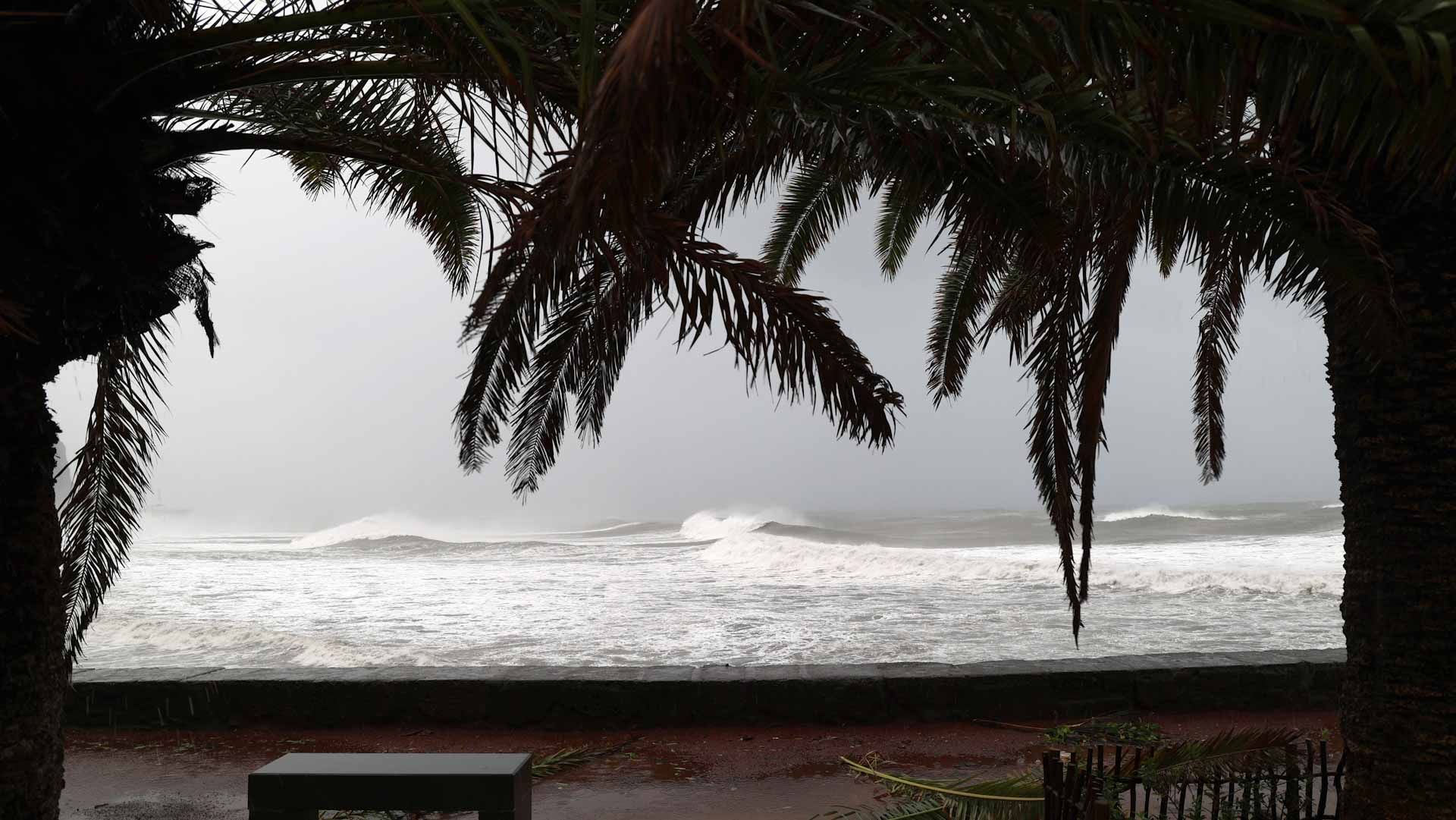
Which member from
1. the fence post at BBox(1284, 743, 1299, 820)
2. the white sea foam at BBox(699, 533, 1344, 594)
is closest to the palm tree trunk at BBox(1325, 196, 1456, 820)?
the fence post at BBox(1284, 743, 1299, 820)

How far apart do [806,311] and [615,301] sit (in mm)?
1114

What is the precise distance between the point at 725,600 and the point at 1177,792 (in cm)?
1412

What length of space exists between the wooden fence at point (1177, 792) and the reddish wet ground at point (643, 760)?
42.1 inches

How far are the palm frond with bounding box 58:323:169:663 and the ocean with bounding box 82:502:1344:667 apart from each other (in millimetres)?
4569

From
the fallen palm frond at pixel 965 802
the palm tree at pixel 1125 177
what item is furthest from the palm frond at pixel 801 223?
the fallen palm frond at pixel 965 802

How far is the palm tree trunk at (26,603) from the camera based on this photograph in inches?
142

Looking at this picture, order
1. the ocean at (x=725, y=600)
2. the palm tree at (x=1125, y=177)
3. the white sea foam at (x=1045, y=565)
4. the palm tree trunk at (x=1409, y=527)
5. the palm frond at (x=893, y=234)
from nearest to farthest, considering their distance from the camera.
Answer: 1. the palm tree at (x=1125, y=177)
2. the palm tree trunk at (x=1409, y=527)
3. the palm frond at (x=893, y=234)
4. the ocean at (x=725, y=600)
5. the white sea foam at (x=1045, y=565)

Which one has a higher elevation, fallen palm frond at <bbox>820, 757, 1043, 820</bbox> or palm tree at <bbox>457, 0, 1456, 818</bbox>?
palm tree at <bbox>457, 0, 1456, 818</bbox>

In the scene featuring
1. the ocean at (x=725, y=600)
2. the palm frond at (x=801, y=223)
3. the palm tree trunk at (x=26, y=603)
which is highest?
the palm frond at (x=801, y=223)

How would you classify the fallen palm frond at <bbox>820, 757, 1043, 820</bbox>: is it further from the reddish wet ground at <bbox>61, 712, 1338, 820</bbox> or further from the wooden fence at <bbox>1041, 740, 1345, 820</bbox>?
the reddish wet ground at <bbox>61, 712, 1338, 820</bbox>

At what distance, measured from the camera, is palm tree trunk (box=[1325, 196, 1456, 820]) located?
3.55 metres

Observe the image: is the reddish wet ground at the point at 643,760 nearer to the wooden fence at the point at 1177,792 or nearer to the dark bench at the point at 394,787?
the wooden fence at the point at 1177,792

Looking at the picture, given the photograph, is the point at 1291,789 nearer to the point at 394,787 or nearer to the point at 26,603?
the point at 394,787

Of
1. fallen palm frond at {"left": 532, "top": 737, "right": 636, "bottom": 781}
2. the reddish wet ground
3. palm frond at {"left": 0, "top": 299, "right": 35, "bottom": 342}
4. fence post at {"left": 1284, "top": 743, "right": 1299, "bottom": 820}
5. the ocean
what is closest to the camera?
palm frond at {"left": 0, "top": 299, "right": 35, "bottom": 342}
